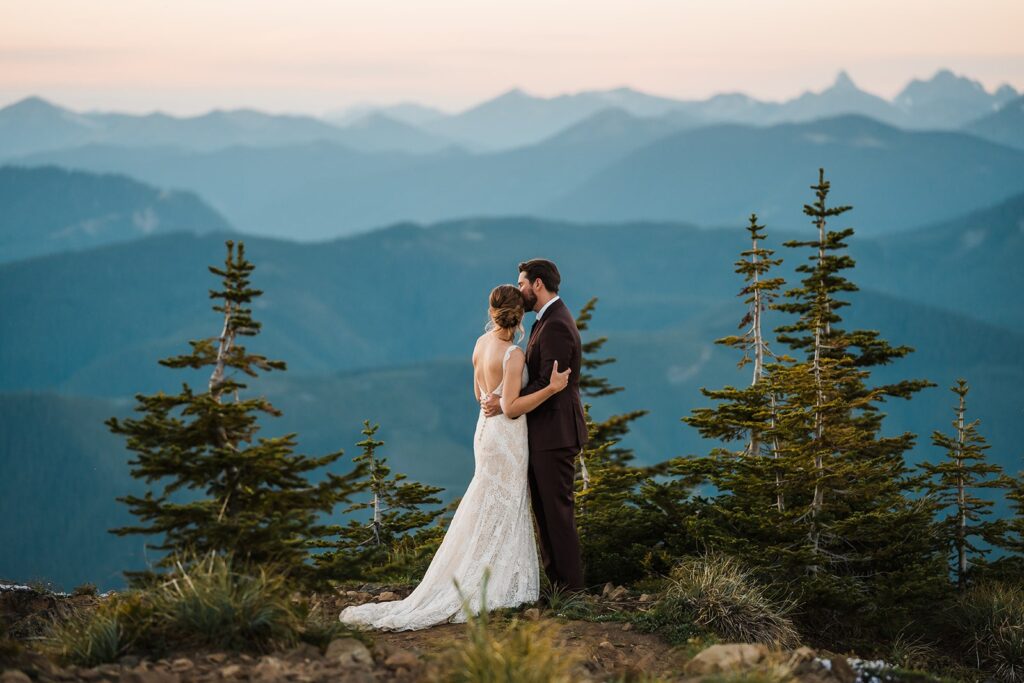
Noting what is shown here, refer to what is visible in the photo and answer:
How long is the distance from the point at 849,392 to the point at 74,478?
618ft

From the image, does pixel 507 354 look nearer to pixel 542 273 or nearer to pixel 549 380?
pixel 549 380

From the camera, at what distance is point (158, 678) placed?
6574 millimetres

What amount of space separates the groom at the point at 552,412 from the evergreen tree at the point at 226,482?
2065 mm

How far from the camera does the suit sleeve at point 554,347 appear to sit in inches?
363

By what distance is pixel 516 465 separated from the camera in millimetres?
9484

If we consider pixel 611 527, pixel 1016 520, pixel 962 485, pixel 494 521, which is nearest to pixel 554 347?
pixel 494 521

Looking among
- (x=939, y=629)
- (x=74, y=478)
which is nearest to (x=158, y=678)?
(x=939, y=629)

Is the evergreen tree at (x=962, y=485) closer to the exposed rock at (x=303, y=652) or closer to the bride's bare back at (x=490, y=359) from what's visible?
the bride's bare back at (x=490, y=359)

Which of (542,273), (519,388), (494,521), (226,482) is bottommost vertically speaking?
(494,521)

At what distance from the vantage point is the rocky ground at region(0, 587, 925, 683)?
6758mm

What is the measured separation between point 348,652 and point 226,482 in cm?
151

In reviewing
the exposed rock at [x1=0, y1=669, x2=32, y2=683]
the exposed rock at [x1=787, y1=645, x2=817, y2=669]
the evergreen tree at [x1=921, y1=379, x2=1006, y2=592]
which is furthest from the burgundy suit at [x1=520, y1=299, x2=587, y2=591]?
the evergreen tree at [x1=921, y1=379, x2=1006, y2=592]

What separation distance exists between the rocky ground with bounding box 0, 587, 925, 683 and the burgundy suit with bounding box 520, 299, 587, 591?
71 centimetres

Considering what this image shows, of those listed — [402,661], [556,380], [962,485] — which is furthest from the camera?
[962,485]
